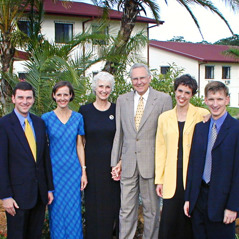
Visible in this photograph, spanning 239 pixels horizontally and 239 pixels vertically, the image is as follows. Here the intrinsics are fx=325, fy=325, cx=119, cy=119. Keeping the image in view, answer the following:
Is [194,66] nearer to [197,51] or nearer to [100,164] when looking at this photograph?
[197,51]

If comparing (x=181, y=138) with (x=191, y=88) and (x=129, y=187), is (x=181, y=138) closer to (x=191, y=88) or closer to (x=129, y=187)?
(x=191, y=88)

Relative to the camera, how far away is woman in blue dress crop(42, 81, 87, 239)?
370 cm

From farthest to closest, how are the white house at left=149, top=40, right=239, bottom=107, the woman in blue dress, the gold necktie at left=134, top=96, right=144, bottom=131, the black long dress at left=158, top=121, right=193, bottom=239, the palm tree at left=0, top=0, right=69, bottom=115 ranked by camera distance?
the white house at left=149, top=40, right=239, bottom=107, the palm tree at left=0, top=0, right=69, bottom=115, the gold necktie at left=134, top=96, right=144, bottom=131, the woman in blue dress, the black long dress at left=158, top=121, right=193, bottom=239

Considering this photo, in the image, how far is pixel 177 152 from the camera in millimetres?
3389

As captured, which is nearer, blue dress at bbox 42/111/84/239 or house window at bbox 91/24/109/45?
blue dress at bbox 42/111/84/239

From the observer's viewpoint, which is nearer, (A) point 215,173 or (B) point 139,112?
(A) point 215,173

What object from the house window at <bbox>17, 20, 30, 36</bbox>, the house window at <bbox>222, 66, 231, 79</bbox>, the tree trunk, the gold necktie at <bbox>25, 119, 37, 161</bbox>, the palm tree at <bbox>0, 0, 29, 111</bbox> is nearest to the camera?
the gold necktie at <bbox>25, 119, 37, 161</bbox>

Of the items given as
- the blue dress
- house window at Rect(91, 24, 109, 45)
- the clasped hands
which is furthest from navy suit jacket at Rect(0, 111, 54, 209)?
house window at Rect(91, 24, 109, 45)

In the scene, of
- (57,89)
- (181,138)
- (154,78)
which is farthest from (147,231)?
(154,78)

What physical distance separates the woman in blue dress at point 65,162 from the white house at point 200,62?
25.4m

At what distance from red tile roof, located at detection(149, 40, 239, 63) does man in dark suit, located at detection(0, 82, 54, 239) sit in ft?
88.3

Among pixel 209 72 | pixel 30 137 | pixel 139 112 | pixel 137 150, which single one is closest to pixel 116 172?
pixel 137 150

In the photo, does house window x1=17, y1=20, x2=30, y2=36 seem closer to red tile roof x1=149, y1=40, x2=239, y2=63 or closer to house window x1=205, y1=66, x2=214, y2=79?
red tile roof x1=149, y1=40, x2=239, y2=63

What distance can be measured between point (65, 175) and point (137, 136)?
37.5 inches
